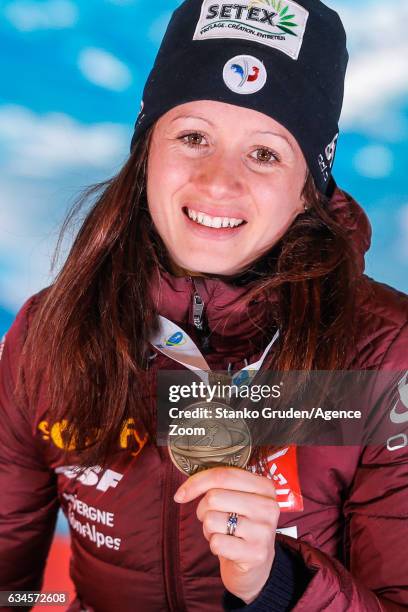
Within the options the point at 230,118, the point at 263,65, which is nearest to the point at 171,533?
the point at 230,118

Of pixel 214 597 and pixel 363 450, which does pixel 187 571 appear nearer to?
pixel 214 597

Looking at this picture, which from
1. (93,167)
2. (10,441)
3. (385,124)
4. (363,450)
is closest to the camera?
(363,450)

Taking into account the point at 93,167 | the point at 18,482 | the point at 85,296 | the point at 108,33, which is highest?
the point at 108,33

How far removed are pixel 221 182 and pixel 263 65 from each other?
26cm

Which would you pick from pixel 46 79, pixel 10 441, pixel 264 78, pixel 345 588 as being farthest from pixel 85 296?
pixel 46 79

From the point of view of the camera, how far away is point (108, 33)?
9.43 feet

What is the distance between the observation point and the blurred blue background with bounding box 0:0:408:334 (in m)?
2.79

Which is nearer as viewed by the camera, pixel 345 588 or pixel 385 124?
pixel 345 588

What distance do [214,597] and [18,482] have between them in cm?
55

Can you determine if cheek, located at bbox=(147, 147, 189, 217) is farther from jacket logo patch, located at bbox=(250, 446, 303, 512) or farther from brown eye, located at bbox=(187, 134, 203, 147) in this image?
jacket logo patch, located at bbox=(250, 446, 303, 512)

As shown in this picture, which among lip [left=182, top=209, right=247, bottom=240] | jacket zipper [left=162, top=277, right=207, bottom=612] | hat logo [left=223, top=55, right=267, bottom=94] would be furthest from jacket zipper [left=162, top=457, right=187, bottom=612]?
hat logo [left=223, top=55, right=267, bottom=94]

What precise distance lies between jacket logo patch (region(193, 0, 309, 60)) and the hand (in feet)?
2.89

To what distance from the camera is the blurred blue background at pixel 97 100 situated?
9.15 feet

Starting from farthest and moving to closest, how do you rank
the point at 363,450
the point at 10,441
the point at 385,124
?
the point at 385,124 → the point at 10,441 → the point at 363,450
